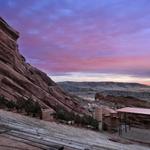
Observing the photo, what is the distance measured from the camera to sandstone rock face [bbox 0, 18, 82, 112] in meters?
20.3

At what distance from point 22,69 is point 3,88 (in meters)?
4.99

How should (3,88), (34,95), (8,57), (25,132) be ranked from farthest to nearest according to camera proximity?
(8,57)
(34,95)
(3,88)
(25,132)

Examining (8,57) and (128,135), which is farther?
(8,57)

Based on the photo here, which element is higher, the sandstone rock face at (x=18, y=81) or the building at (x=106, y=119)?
the sandstone rock face at (x=18, y=81)

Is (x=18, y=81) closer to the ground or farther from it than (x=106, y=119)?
farther from it

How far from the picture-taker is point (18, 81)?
2150 cm

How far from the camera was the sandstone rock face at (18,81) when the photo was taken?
20275mm

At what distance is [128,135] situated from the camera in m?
14.2

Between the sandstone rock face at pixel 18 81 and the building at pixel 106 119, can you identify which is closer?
the building at pixel 106 119

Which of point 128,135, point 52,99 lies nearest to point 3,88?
point 52,99

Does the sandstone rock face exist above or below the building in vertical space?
above

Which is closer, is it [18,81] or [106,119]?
[106,119]

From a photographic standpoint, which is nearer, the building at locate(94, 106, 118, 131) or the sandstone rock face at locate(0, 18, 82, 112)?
the building at locate(94, 106, 118, 131)

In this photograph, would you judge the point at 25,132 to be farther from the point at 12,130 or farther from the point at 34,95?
the point at 34,95
